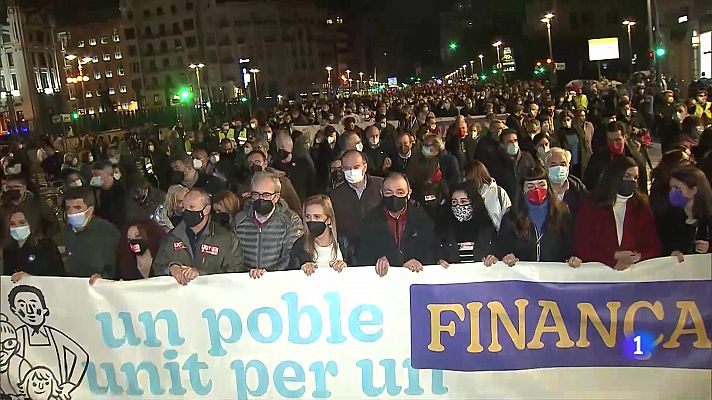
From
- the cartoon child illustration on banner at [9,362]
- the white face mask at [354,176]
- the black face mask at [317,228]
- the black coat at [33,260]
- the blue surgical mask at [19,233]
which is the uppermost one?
the white face mask at [354,176]

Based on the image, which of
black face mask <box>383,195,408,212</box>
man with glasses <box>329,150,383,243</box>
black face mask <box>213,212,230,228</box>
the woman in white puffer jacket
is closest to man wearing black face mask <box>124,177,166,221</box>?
black face mask <box>213,212,230,228</box>

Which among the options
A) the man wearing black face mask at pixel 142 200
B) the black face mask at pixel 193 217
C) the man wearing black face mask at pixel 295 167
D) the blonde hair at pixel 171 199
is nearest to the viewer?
the black face mask at pixel 193 217

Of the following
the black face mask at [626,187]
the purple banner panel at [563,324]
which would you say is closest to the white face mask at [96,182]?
the purple banner panel at [563,324]

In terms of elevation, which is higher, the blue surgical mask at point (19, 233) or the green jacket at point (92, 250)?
the blue surgical mask at point (19, 233)

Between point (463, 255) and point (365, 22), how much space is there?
9603 cm

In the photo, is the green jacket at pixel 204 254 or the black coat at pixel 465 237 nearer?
the green jacket at pixel 204 254

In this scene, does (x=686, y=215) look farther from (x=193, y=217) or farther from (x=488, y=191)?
(x=193, y=217)

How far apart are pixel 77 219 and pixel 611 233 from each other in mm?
3787

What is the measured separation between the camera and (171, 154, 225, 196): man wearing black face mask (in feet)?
27.3

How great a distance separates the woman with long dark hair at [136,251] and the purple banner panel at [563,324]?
1913 mm

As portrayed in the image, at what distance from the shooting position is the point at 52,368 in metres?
4.97

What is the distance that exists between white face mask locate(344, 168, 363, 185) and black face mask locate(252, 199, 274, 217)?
3.75 feet

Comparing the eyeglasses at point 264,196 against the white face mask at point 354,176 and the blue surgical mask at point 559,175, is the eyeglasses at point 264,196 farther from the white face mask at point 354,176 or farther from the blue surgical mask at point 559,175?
the blue surgical mask at point 559,175

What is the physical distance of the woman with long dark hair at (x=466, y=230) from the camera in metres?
5.28
